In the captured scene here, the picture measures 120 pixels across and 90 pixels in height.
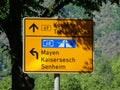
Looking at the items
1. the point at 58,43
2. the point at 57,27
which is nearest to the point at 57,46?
the point at 58,43

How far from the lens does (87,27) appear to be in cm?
992

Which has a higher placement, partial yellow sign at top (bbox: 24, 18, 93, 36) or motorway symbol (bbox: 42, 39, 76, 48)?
partial yellow sign at top (bbox: 24, 18, 93, 36)

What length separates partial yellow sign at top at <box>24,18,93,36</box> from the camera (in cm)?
972

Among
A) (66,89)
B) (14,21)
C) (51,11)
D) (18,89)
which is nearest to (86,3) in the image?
(51,11)

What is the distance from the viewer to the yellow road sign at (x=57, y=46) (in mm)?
9719

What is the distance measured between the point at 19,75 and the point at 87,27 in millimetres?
6018

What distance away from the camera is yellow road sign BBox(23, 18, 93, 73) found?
9719mm

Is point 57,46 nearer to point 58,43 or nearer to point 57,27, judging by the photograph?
point 58,43

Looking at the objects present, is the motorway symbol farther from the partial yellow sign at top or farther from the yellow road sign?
the partial yellow sign at top

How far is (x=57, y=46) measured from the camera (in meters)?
9.70

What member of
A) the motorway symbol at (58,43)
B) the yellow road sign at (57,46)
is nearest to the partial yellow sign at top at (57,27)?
the yellow road sign at (57,46)

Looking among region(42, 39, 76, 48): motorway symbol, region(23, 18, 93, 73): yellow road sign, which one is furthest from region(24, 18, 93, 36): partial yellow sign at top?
region(42, 39, 76, 48): motorway symbol

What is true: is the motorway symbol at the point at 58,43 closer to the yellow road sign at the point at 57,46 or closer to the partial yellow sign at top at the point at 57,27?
the yellow road sign at the point at 57,46

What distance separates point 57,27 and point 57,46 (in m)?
0.34
